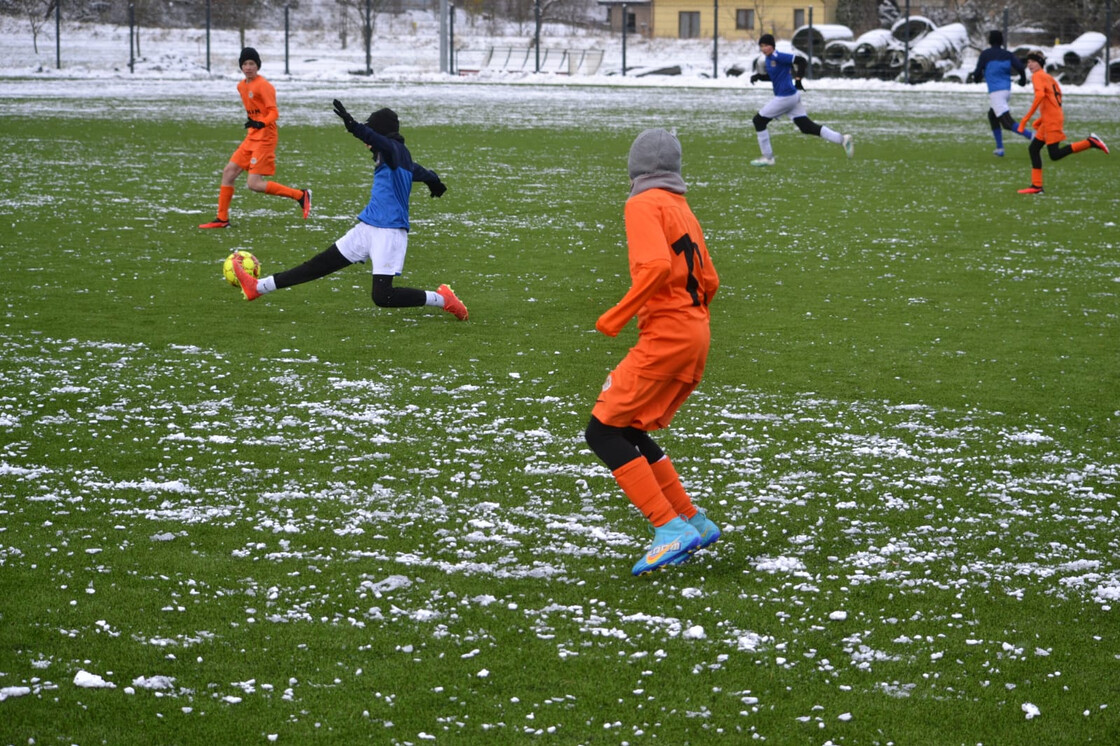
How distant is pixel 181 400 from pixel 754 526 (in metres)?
3.66

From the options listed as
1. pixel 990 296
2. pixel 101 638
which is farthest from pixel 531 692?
pixel 990 296

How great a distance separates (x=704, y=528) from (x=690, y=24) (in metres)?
69.6

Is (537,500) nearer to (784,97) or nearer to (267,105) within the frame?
(267,105)

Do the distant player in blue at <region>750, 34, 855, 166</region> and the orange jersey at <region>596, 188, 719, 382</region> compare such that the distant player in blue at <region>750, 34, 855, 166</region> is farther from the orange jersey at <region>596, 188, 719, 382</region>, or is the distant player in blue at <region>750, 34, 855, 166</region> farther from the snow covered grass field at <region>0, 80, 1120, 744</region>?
the orange jersey at <region>596, 188, 719, 382</region>

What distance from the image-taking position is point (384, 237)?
Result: 31.6 ft

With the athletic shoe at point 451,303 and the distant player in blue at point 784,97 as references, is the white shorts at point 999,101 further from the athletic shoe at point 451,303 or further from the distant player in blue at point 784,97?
the athletic shoe at point 451,303

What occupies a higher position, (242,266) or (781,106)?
(781,106)

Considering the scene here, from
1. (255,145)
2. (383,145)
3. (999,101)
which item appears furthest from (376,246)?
(999,101)

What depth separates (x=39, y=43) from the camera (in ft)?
184

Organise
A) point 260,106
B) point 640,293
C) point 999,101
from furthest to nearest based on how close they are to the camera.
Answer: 1. point 999,101
2. point 260,106
3. point 640,293

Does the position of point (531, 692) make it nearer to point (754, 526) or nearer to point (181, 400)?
point (754, 526)

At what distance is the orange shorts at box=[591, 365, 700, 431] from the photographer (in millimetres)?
5027

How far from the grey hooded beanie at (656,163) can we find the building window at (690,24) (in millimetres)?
68055

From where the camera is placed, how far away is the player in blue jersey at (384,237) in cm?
958
